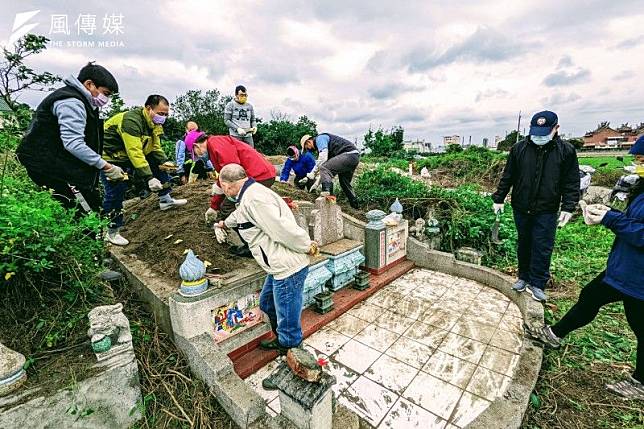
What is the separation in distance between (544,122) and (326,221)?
293 centimetres

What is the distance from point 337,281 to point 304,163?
132 inches

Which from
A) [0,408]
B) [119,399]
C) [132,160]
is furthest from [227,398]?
[132,160]

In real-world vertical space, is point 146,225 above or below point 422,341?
above

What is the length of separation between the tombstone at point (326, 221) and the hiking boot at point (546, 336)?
106 inches

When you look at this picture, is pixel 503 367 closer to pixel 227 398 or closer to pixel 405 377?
pixel 405 377

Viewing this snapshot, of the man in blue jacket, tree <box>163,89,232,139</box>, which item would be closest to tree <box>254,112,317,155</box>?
tree <box>163,89,232,139</box>

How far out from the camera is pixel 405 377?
109 inches

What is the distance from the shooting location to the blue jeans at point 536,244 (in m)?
3.34

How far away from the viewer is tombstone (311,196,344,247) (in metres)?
4.29

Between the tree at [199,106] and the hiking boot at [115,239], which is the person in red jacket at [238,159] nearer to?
the hiking boot at [115,239]

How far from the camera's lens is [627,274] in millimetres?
2205

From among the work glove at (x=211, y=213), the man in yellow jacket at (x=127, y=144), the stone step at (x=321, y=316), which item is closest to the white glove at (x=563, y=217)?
the stone step at (x=321, y=316)

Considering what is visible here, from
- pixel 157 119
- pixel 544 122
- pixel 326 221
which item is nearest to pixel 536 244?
pixel 544 122

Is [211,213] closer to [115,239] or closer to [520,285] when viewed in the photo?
[115,239]
